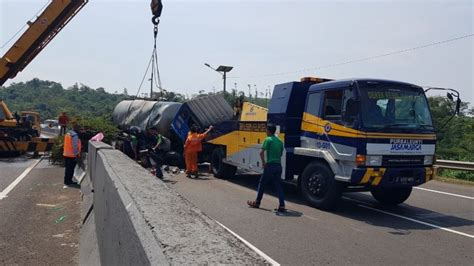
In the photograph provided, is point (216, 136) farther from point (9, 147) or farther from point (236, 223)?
point (9, 147)

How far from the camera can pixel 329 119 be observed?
30.1 ft

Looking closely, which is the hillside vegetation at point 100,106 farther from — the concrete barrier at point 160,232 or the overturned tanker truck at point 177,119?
the concrete barrier at point 160,232

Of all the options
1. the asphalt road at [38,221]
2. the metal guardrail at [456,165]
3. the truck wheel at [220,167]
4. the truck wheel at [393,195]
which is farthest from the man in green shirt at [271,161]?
the metal guardrail at [456,165]

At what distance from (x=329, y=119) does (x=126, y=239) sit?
682 cm

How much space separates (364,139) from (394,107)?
3.78ft

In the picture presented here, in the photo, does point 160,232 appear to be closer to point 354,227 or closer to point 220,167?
point 354,227

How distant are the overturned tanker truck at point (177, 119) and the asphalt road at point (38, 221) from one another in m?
3.92

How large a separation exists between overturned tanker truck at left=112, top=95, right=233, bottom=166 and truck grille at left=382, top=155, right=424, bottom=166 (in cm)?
735

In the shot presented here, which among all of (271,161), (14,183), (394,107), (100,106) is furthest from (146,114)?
(100,106)

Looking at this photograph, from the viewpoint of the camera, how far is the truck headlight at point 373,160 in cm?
828

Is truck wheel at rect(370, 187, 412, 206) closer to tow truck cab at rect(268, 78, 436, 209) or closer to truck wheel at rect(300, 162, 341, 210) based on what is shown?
tow truck cab at rect(268, 78, 436, 209)

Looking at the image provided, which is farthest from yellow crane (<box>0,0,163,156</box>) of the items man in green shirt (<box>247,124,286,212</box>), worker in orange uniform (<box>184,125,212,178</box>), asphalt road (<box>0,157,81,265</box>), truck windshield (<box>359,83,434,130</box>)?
truck windshield (<box>359,83,434,130</box>)

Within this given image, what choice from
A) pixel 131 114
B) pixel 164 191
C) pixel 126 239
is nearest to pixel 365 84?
pixel 164 191

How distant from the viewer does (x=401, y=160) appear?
8562 millimetres
